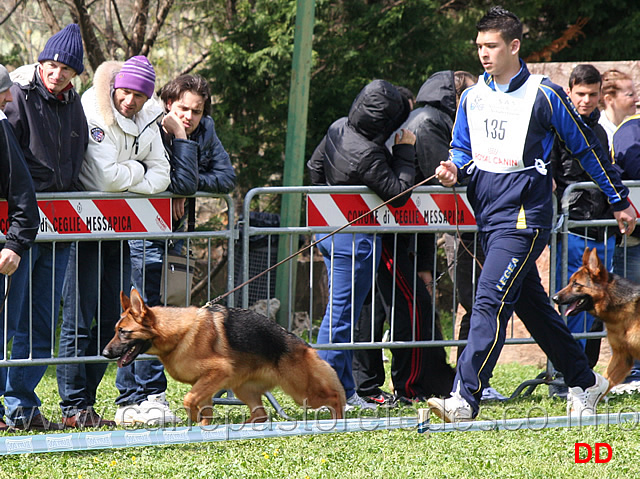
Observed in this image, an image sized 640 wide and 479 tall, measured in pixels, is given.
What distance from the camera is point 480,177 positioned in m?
4.93

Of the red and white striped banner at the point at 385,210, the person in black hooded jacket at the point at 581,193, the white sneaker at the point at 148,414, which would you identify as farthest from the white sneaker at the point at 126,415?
the person in black hooded jacket at the point at 581,193

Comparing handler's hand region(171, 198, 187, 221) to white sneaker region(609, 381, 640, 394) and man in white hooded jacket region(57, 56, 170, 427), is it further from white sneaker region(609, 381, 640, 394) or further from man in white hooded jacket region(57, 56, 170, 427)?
white sneaker region(609, 381, 640, 394)

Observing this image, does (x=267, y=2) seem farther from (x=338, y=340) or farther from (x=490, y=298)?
(x=490, y=298)

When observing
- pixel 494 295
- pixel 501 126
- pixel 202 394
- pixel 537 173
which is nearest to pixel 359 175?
pixel 501 126

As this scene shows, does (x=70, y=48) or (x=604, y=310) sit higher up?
(x=70, y=48)

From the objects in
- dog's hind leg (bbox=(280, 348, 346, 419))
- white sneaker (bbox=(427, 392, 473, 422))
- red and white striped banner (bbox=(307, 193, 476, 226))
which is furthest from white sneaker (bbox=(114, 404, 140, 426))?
white sneaker (bbox=(427, 392, 473, 422))

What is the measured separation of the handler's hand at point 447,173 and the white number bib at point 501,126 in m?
0.14

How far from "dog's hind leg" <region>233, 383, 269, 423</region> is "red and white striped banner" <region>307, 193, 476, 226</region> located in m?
1.23

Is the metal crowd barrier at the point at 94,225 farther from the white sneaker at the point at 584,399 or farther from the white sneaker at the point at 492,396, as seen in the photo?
the white sneaker at the point at 584,399

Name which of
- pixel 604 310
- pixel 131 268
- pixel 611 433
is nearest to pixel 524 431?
pixel 611 433

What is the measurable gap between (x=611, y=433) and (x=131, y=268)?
307 centimetres

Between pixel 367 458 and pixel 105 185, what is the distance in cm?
236

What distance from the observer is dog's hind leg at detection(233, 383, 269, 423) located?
5.24m

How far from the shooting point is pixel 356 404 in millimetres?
5859
